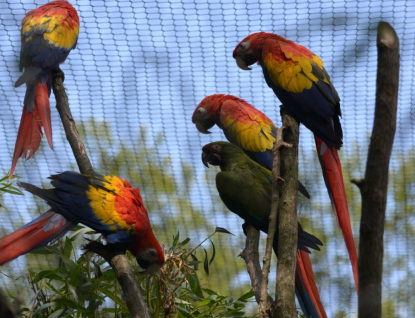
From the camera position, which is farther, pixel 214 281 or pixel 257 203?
pixel 214 281

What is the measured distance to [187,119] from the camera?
3.19 metres

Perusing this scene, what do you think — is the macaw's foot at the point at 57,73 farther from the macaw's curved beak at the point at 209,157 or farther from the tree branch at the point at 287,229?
the tree branch at the point at 287,229

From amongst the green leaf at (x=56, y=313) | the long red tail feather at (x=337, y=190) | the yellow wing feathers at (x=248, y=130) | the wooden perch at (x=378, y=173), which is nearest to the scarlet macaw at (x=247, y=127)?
the yellow wing feathers at (x=248, y=130)

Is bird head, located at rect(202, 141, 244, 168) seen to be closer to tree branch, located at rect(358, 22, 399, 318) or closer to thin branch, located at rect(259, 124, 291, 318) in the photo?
thin branch, located at rect(259, 124, 291, 318)

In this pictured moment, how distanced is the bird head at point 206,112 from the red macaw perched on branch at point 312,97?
0.42 m

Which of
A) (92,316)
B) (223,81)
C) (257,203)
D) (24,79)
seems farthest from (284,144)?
(223,81)

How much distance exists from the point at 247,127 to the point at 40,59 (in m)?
0.68

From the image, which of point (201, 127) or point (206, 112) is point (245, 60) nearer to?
point (206, 112)

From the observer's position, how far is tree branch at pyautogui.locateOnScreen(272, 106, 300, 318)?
108 centimetres

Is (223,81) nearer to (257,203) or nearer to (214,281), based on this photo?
(214,281)

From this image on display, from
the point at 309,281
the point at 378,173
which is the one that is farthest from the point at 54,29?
the point at 378,173

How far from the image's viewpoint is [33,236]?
4.66 feet

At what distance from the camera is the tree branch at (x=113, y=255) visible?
1.24 meters

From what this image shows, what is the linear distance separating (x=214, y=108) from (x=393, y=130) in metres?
1.54
